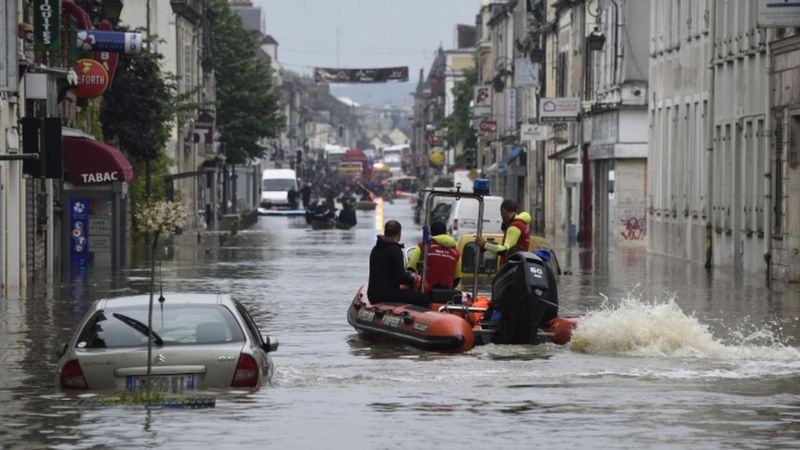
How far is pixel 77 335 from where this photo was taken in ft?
60.1

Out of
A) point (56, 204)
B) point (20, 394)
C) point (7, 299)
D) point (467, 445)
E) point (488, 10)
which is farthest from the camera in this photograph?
point (488, 10)

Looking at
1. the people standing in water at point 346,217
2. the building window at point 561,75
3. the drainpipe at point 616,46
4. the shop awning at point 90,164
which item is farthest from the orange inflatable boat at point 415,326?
the people standing in water at point 346,217

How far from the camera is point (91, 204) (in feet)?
157

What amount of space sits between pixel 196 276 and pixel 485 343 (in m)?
21.0

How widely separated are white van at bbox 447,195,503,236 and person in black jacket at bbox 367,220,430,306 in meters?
27.2

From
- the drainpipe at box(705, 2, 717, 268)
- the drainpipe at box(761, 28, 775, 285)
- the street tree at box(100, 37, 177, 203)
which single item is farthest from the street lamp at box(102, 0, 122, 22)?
the drainpipe at box(705, 2, 717, 268)

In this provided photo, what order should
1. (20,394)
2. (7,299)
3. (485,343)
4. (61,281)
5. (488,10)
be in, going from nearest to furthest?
(20,394) → (485,343) → (7,299) → (61,281) → (488,10)

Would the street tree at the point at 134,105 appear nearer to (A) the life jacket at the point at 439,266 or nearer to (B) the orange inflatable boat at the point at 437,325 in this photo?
(A) the life jacket at the point at 439,266

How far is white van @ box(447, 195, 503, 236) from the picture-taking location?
5581 centimetres

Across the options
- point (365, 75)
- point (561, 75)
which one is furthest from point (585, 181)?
point (365, 75)

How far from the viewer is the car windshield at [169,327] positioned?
18.2 m

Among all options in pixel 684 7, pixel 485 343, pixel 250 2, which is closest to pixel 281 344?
pixel 485 343

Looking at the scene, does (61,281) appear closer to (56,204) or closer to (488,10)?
(56,204)

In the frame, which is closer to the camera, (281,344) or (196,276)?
(281,344)
